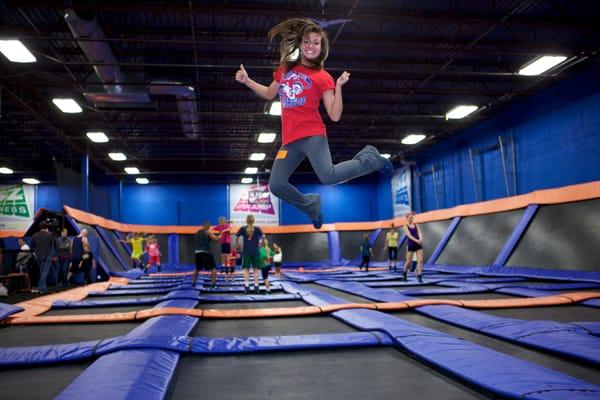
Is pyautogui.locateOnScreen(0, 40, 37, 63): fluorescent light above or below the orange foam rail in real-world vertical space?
above

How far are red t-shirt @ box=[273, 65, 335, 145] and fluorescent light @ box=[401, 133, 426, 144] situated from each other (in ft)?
47.1

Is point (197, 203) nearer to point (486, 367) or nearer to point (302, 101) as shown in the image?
point (486, 367)

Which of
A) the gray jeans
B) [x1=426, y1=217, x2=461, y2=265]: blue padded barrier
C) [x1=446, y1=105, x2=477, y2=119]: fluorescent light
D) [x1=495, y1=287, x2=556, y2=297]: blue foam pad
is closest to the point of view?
the gray jeans

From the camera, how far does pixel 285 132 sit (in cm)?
158

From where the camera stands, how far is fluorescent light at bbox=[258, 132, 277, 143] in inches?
604

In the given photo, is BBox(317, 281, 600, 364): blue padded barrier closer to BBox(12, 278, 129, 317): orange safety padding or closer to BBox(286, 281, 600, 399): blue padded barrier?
BBox(286, 281, 600, 399): blue padded barrier

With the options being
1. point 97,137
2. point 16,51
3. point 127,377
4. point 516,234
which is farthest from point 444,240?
point 127,377

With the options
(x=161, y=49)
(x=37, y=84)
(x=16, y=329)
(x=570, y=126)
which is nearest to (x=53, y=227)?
(x=37, y=84)

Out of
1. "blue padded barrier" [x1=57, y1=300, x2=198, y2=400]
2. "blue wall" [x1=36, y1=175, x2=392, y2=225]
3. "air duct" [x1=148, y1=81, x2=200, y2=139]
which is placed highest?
"air duct" [x1=148, y1=81, x2=200, y2=139]

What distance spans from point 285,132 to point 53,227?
9.12 m

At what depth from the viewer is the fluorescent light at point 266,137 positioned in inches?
604

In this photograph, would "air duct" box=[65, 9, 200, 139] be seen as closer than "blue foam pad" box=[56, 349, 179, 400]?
No

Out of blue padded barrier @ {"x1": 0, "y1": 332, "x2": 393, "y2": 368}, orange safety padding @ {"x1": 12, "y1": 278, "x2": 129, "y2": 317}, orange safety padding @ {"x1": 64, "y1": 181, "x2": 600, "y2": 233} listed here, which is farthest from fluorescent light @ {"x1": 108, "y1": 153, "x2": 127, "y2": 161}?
blue padded barrier @ {"x1": 0, "y1": 332, "x2": 393, "y2": 368}

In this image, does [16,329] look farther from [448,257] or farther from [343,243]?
[343,243]
